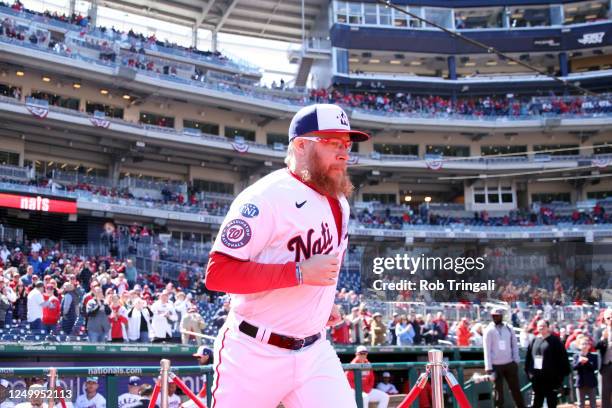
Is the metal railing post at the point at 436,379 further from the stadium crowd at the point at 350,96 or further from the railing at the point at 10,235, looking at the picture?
the stadium crowd at the point at 350,96

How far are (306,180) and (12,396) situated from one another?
4.71 m

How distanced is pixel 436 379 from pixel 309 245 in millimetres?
1917

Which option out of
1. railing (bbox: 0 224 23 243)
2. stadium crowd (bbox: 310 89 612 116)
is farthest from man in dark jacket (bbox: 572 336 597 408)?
stadium crowd (bbox: 310 89 612 116)

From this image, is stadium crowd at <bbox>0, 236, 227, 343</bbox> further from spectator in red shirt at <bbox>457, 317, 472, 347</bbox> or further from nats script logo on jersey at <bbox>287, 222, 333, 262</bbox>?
nats script logo on jersey at <bbox>287, 222, 333, 262</bbox>

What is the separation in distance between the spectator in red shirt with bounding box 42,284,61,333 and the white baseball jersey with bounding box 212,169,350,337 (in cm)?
1285

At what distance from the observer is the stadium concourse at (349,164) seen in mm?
15258

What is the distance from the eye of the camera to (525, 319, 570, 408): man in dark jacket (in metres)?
10.9

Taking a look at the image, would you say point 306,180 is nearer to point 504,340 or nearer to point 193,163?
point 504,340

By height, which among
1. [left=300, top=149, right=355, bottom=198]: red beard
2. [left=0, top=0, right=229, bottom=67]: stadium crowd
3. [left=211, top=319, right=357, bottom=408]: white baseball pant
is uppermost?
[left=0, top=0, right=229, bottom=67]: stadium crowd

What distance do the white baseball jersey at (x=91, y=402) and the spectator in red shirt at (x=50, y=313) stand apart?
326 inches

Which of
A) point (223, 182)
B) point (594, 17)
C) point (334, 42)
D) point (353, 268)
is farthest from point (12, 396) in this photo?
point (594, 17)

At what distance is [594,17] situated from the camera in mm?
53250

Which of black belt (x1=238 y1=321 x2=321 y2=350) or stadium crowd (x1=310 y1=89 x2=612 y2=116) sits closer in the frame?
black belt (x1=238 y1=321 x2=321 y2=350)

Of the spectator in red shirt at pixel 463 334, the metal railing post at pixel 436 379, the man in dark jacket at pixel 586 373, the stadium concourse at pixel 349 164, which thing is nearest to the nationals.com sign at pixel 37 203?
the stadium concourse at pixel 349 164
